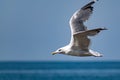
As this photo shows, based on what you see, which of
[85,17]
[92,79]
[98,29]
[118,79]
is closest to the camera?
[98,29]

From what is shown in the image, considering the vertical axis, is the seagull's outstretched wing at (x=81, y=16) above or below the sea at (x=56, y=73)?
above

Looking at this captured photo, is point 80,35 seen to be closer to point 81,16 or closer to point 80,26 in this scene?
point 80,26

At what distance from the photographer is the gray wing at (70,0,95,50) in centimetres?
1636

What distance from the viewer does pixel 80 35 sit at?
53.0 ft

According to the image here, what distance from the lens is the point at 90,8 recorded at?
1786 cm

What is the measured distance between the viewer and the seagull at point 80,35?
1609cm

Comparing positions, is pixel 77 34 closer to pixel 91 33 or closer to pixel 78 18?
pixel 91 33

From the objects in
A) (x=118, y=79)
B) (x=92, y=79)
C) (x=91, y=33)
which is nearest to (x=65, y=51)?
(x=91, y=33)

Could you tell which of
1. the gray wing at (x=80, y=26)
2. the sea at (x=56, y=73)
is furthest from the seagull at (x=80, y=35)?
the sea at (x=56, y=73)

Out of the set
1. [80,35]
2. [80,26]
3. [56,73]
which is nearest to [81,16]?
[80,26]

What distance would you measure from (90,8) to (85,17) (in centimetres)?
29

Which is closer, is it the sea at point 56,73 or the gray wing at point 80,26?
the gray wing at point 80,26

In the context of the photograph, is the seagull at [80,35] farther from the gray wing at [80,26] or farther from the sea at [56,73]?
the sea at [56,73]

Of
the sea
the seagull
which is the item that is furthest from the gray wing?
the sea
